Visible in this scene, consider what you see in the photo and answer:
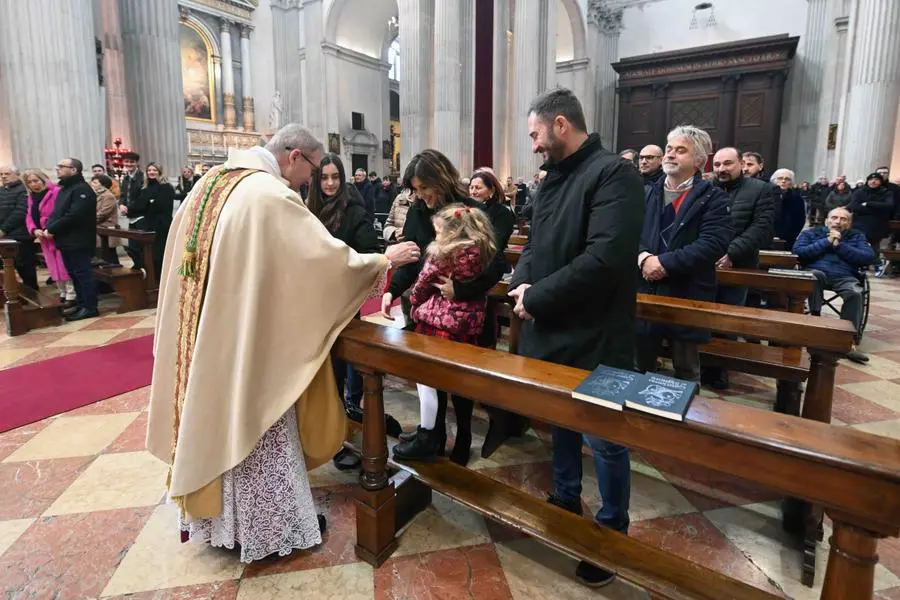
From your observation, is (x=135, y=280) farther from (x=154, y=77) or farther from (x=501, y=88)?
(x=501, y=88)

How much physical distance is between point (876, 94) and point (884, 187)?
213 centimetres

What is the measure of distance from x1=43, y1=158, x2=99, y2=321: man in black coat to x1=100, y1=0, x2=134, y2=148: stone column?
8.49m

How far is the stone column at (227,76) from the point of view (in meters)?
18.5

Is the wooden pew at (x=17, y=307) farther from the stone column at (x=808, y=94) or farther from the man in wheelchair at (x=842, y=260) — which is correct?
the stone column at (x=808, y=94)

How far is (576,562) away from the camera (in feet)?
6.61

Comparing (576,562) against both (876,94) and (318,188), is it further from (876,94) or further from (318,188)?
(876,94)

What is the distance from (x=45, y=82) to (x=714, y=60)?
53.3ft

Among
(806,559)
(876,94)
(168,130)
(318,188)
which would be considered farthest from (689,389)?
(876,94)

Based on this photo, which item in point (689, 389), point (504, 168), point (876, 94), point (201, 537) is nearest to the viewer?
point (689, 389)

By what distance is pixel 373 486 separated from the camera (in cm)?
202

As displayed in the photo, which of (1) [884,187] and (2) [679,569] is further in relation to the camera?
(1) [884,187]

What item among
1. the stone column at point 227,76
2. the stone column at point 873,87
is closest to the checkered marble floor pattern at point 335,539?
the stone column at point 873,87

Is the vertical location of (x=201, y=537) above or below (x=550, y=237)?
below

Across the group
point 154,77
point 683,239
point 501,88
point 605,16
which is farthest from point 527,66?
point 683,239
